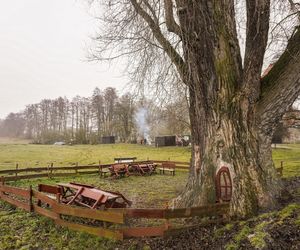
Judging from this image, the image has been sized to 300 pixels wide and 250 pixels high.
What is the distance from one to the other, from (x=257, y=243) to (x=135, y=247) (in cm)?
256

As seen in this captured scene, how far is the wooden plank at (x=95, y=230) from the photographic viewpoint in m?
7.14

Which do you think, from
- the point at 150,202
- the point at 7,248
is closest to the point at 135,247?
the point at 7,248

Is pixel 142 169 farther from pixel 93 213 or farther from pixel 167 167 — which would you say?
pixel 93 213

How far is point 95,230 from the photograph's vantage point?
762 centimetres

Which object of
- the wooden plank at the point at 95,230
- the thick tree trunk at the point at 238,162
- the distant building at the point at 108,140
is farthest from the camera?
the distant building at the point at 108,140

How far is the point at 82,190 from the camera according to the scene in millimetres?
9664

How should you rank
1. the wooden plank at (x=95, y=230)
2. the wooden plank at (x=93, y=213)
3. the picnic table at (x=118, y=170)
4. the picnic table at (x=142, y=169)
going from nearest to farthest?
the wooden plank at (x=93, y=213) < the wooden plank at (x=95, y=230) < the picnic table at (x=118, y=170) < the picnic table at (x=142, y=169)

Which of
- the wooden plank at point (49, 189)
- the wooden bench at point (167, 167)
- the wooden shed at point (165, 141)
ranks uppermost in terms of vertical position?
the wooden shed at point (165, 141)

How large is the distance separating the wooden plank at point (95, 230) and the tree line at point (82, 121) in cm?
3214

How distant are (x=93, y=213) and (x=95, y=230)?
16.6 inches

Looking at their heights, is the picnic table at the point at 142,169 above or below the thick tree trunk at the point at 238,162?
below

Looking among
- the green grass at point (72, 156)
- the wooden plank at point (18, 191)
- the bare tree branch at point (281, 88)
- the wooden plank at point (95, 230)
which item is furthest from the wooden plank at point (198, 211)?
the green grass at point (72, 156)

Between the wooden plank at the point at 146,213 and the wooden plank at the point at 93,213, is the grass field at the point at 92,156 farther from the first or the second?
the wooden plank at the point at 93,213

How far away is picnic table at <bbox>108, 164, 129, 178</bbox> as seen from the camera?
19.6 meters
